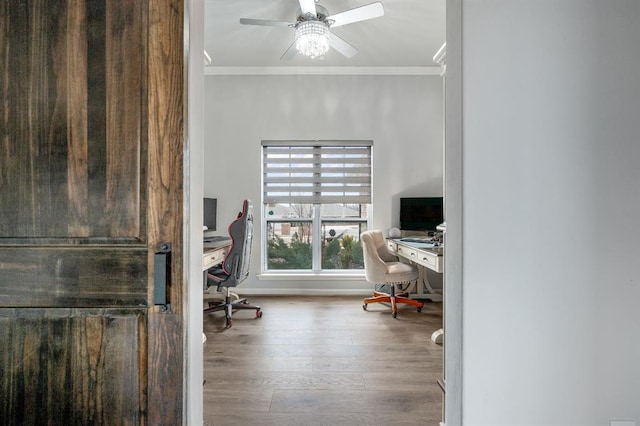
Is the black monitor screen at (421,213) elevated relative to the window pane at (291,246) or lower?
elevated

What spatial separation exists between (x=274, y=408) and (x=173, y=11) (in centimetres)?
185

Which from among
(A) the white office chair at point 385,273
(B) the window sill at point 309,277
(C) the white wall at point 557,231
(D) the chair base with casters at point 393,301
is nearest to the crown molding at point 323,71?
(A) the white office chair at point 385,273

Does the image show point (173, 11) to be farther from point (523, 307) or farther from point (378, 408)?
point (378, 408)

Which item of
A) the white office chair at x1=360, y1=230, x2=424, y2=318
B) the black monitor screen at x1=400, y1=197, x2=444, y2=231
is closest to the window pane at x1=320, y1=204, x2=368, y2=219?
the black monitor screen at x1=400, y1=197, x2=444, y2=231

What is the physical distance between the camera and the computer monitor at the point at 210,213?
396 centimetres

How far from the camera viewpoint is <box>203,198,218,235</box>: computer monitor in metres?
3.96

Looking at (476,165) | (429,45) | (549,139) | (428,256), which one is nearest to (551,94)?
(549,139)

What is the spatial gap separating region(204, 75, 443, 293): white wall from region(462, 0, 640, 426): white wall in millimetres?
3185

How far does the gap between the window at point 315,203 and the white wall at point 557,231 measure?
3206mm

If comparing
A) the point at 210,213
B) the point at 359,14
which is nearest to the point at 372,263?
the point at 210,213

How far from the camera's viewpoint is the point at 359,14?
263 cm

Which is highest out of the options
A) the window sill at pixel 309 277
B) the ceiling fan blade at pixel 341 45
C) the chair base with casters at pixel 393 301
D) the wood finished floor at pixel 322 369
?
the ceiling fan blade at pixel 341 45

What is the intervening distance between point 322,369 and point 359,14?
2619 millimetres

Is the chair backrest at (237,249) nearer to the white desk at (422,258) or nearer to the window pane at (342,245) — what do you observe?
the window pane at (342,245)
